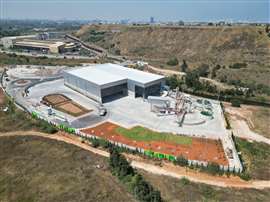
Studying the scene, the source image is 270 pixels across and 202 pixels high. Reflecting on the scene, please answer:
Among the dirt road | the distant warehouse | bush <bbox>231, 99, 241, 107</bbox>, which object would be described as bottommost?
the dirt road

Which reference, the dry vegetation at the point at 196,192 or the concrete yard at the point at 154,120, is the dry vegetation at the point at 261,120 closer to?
the concrete yard at the point at 154,120

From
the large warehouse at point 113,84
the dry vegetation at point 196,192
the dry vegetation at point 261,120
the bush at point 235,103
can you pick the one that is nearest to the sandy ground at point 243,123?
the dry vegetation at point 261,120

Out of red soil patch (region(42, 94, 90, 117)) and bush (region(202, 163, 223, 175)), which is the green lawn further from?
red soil patch (region(42, 94, 90, 117))

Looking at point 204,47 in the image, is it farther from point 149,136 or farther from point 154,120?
point 149,136

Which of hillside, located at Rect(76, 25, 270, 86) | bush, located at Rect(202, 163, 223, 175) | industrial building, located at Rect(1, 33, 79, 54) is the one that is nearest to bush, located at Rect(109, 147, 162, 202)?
bush, located at Rect(202, 163, 223, 175)

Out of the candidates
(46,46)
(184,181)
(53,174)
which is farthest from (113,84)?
(46,46)
